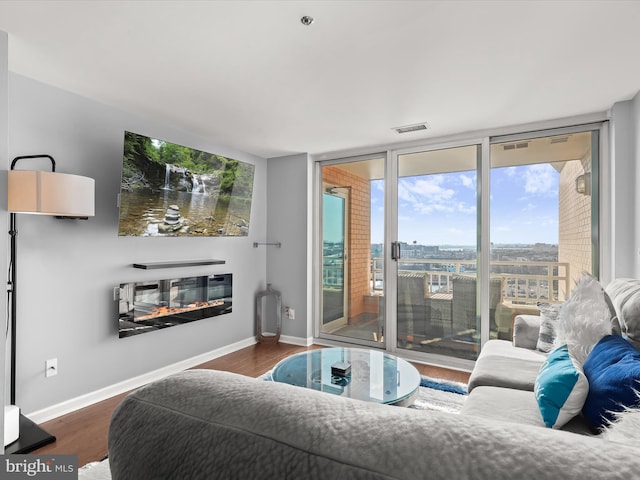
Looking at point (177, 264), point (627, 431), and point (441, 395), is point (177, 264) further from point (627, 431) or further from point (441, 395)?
point (627, 431)

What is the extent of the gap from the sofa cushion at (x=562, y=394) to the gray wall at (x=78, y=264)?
3.03m

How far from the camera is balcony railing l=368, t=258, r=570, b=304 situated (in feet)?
10.8

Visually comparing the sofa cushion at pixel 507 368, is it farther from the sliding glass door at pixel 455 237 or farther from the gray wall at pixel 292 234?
the gray wall at pixel 292 234

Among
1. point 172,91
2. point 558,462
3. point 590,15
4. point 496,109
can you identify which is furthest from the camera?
point 496,109

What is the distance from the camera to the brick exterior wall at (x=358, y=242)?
4273mm

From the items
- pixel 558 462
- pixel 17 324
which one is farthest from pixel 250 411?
pixel 17 324

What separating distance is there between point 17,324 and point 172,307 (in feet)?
3.92

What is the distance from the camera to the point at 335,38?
77.4 inches

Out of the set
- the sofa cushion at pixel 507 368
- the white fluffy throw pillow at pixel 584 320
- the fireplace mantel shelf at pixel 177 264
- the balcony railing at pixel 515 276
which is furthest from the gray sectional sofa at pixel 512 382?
the fireplace mantel shelf at pixel 177 264

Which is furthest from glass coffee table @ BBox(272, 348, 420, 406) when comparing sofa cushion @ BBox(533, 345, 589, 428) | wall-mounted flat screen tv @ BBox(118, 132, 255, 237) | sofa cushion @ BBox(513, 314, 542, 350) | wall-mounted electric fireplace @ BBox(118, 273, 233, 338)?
wall-mounted flat screen tv @ BBox(118, 132, 255, 237)

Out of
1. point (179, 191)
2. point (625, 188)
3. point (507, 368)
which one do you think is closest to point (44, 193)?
point (179, 191)

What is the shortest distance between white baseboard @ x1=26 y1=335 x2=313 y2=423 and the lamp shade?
4.74 ft

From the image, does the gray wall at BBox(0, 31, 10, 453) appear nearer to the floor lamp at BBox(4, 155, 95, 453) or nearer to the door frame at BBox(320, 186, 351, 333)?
the floor lamp at BBox(4, 155, 95, 453)

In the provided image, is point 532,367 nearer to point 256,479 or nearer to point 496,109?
point 496,109
